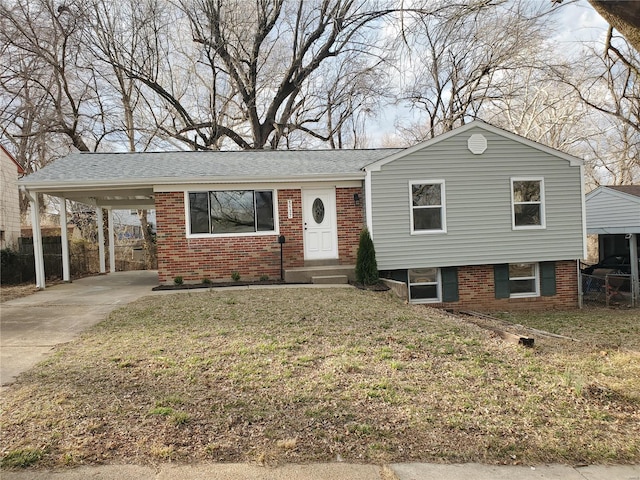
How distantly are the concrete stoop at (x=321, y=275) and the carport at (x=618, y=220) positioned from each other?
399 inches

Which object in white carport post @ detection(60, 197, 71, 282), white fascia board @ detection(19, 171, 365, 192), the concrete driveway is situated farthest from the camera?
white carport post @ detection(60, 197, 71, 282)

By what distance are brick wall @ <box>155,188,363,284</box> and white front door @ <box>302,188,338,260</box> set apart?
0.53 ft

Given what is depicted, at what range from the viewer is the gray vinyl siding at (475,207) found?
1121cm

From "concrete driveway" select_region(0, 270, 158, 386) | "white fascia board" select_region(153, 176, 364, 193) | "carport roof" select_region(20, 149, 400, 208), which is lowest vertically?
"concrete driveway" select_region(0, 270, 158, 386)

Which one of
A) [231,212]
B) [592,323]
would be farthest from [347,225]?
[592,323]

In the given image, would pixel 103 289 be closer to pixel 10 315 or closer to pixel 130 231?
pixel 10 315

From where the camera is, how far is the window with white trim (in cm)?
1120

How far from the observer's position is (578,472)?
2836 millimetres

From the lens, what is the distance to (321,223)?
11773 millimetres

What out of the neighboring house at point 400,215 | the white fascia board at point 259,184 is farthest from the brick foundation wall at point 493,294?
the white fascia board at point 259,184

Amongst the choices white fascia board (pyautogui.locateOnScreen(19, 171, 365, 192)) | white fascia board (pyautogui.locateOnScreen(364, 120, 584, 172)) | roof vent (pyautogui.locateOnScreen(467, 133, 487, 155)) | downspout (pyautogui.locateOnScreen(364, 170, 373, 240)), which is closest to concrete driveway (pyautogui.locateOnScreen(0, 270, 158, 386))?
white fascia board (pyautogui.locateOnScreen(19, 171, 365, 192))

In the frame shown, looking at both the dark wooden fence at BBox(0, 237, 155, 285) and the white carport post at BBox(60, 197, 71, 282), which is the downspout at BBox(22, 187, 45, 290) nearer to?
the white carport post at BBox(60, 197, 71, 282)

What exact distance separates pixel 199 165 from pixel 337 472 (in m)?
10.7

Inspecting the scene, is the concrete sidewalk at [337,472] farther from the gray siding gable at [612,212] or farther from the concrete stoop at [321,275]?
the gray siding gable at [612,212]
